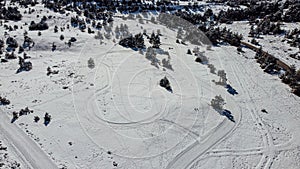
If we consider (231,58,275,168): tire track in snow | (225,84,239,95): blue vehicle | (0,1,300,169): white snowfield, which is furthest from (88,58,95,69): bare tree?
(231,58,275,168): tire track in snow

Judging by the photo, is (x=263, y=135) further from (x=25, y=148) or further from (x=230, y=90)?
(x=25, y=148)

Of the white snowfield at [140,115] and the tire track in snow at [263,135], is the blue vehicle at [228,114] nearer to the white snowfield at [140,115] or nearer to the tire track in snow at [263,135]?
the white snowfield at [140,115]

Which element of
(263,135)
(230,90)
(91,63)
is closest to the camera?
(263,135)

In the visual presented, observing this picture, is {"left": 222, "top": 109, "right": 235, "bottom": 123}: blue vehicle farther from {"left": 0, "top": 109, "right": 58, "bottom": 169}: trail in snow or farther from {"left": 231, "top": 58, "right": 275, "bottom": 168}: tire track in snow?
{"left": 0, "top": 109, "right": 58, "bottom": 169}: trail in snow

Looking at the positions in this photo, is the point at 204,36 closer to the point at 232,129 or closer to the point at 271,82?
the point at 271,82

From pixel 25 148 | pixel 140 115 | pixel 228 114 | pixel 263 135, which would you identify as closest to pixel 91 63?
pixel 140 115

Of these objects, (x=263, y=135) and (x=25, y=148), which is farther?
(x=263, y=135)

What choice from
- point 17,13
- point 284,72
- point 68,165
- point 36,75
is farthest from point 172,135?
point 17,13
